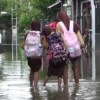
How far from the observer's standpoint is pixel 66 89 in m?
10.7

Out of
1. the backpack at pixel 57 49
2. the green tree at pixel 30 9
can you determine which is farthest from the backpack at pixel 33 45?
the green tree at pixel 30 9

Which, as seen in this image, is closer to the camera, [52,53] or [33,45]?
[52,53]

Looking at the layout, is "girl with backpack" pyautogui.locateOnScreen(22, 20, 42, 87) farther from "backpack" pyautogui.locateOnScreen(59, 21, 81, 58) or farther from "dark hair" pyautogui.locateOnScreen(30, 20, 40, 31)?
"backpack" pyautogui.locateOnScreen(59, 21, 81, 58)

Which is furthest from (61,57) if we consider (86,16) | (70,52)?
(86,16)

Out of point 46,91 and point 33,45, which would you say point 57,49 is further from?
point 46,91

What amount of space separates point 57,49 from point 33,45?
0.75 m

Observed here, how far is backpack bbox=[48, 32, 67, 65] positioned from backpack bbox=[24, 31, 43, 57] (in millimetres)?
491

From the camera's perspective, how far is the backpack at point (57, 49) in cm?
1075

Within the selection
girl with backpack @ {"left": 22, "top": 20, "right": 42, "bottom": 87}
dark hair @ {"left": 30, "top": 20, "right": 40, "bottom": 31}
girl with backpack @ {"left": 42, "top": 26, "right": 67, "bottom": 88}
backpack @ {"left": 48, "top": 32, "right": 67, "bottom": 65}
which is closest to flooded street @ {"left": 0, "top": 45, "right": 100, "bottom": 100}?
girl with backpack @ {"left": 42, "top": 26, "right": 67, "bottom": 88}

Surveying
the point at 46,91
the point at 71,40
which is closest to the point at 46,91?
the point at 46,91

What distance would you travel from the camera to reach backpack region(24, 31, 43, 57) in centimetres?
1120

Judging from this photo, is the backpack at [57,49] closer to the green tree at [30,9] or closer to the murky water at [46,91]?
the murky water at [46,91]

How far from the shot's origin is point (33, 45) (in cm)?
1123

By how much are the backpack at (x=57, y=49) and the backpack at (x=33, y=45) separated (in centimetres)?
49
